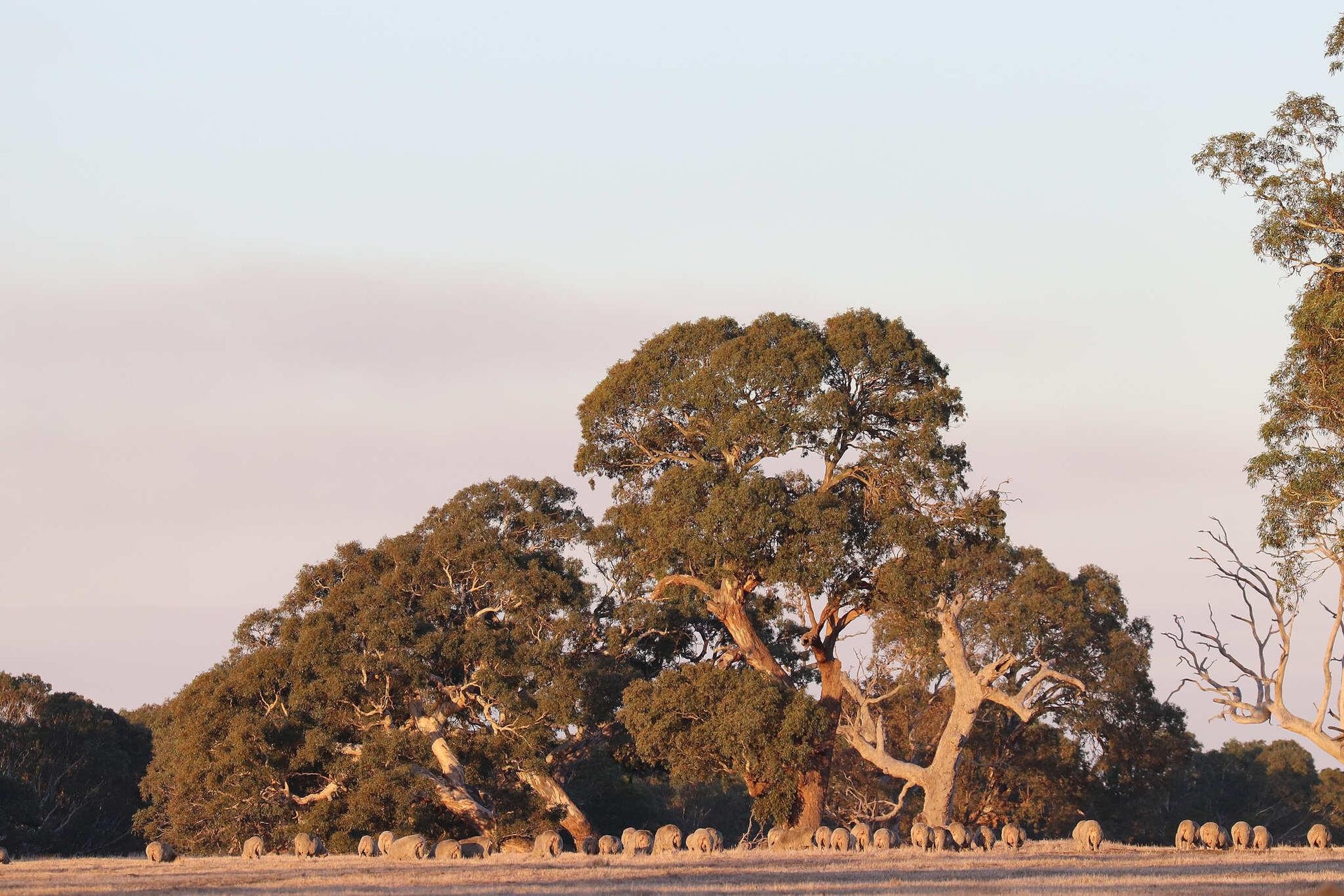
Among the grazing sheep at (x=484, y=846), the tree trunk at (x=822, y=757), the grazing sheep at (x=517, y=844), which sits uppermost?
the tree trunk at (x=822, y=757)

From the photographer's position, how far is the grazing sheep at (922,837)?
1339 inches

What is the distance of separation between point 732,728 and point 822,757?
3846 mm

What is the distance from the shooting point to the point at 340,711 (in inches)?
1774

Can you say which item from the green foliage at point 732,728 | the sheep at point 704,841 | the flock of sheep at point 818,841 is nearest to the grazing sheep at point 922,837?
the flock of sheep at point 818,841

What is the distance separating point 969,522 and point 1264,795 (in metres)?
41.7

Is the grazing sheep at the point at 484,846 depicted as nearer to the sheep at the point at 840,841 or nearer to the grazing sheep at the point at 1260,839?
the sheep at the point at 840,841

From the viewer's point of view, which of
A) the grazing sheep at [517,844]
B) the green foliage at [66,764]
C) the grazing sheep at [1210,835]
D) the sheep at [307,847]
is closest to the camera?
the grazing sheep at [1210,835]

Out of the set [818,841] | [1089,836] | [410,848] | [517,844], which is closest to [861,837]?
[818,841]

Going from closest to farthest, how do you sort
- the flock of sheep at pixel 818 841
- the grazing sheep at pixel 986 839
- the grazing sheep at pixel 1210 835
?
the grazing sheep at pixel 1210 835 < the flock of sheep at pixel 818 841 < the grazing sheep at pixel 986 839

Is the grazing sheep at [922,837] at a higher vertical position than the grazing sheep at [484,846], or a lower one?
higher

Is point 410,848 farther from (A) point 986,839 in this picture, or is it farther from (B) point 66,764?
(B) point 66,764

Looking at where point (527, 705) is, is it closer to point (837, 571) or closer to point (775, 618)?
point (775, 618)

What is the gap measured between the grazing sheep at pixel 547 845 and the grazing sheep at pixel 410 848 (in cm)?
314

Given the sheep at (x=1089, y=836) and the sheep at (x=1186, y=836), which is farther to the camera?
the sheep at (x=1186, y=836)
